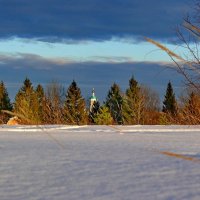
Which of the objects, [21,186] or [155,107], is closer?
[21,186]

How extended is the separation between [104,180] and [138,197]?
0.29 m

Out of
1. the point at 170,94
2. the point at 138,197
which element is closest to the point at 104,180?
the point at 138,197

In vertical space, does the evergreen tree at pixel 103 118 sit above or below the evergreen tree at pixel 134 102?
below

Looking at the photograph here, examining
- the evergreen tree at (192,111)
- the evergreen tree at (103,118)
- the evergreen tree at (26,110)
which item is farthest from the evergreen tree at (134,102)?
the evergreen tree at (192,111)

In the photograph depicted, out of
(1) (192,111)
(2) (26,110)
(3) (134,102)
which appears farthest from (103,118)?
(3) (134,102)

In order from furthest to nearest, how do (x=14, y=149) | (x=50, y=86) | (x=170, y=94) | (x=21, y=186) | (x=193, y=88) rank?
(x=170, y=94) < (x=50, y=86) < (x=193, y=88) < (x=14, y=149) < (x=21, y=186)

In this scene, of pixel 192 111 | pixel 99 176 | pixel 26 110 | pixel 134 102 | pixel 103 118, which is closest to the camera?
pixel 99 176

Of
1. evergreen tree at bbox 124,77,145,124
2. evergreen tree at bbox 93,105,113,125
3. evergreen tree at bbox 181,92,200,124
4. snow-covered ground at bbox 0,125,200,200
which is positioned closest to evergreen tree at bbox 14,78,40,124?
snow-covered ground at bbox 0,125,200,200

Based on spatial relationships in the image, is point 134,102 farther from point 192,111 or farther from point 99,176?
point 99,176

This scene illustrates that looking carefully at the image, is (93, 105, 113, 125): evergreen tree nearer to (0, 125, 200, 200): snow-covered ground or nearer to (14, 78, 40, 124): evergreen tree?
(14, 78, 40, 124): evergreen tree

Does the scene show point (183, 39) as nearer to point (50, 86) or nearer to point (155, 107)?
point (50, 86)

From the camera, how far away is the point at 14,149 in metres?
2.87

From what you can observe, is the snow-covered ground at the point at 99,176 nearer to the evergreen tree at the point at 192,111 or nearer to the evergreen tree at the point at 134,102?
the evergreen tree at the point at 192,111

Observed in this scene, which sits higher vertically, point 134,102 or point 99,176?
point 134,102
